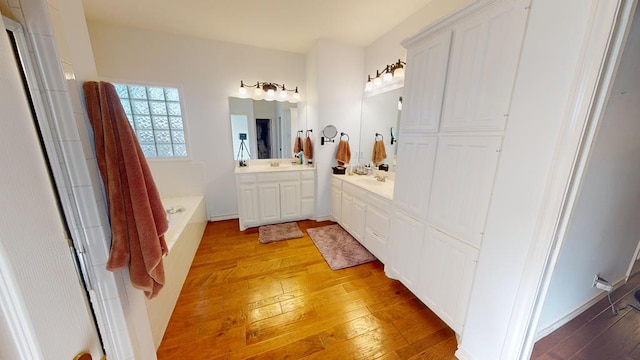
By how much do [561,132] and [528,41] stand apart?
0.46m

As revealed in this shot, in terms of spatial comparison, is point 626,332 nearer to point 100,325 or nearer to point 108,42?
point 100,325

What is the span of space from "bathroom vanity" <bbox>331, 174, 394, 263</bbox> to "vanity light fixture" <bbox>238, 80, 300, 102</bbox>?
4.98 ft

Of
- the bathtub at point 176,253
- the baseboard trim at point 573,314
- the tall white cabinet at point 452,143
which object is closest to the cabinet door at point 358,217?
the tall white cabinet at point 452,143

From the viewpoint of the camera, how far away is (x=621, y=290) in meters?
1.74

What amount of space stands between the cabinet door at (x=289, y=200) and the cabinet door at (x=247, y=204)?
0.40 metres

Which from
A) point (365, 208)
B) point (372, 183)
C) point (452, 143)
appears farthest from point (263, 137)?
point (452, 143)

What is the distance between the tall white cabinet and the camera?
1.13m

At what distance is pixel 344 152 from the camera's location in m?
3.22

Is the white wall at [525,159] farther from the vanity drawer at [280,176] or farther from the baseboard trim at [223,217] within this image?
the baseboard trim at [223,217]

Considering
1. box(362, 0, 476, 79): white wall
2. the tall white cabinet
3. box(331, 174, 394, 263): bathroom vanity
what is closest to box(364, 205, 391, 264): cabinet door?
box(331, 174, 394, 263): bathroom vanity

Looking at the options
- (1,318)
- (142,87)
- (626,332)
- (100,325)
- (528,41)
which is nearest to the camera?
(1,318)

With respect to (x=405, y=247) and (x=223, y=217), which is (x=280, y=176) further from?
(x=405, y=247)

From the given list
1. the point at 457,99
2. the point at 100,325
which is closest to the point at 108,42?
the point at 100,325

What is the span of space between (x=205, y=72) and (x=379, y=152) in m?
2.78
